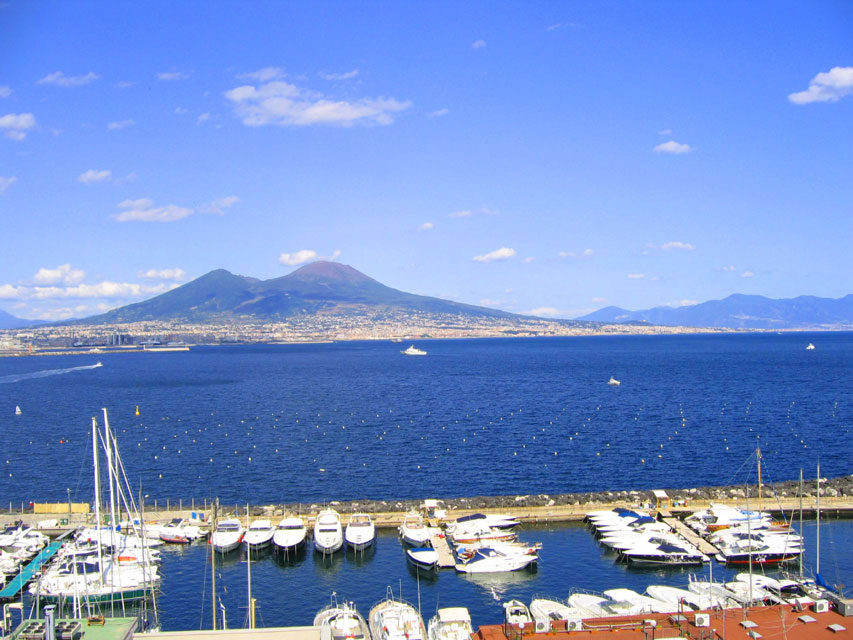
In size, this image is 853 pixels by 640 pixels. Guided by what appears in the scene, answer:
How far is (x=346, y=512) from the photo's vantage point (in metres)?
44.0

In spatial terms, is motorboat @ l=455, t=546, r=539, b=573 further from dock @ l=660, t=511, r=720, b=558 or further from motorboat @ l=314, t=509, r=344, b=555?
dock @ l=660, t=511, r=720, b=558

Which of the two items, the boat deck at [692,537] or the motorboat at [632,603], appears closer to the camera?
the motorboat at [632,603]

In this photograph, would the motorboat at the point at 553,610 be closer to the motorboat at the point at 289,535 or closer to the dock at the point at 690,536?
the dock at the point at 690,536

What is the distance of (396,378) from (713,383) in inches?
2296

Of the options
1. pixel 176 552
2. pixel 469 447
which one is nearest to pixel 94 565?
pixel 176 552

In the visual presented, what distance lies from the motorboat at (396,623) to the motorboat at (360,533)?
29.1ft

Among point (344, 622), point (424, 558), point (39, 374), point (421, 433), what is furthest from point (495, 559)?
point (39, 374)

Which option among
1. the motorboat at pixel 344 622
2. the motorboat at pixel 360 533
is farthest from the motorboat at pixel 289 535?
the motorboat at pixel 344 622

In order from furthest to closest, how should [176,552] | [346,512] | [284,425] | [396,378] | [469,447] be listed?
[396,378], [284,425], [469,447], [346,512], [176,552]

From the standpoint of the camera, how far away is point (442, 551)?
37.2 m

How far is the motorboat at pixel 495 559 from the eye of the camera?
115 ft

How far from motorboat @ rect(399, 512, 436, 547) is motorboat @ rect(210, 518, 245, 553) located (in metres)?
8.78

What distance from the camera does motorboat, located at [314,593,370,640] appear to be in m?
26.8

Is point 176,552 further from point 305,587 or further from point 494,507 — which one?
point 494,507
